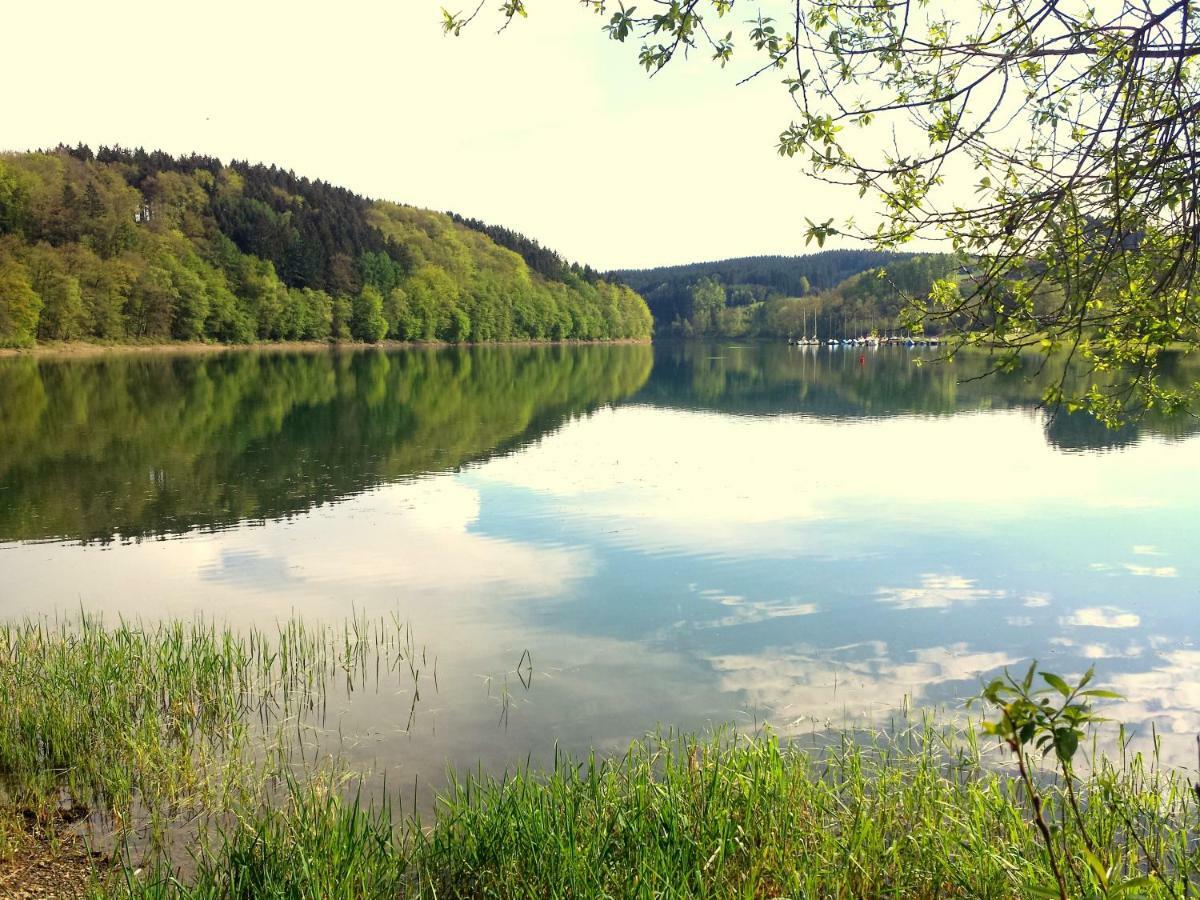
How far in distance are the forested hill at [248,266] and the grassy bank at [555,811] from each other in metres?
82.3

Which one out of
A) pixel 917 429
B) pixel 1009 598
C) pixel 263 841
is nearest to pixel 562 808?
pixel 263 841

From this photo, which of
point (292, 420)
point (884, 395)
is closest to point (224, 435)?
point (292, 420)

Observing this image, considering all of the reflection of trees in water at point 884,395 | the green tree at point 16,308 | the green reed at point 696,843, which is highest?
the green tree at point 16,308

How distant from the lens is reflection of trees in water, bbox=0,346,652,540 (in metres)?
21.4

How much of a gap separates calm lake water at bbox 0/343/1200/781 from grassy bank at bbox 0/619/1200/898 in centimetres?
128

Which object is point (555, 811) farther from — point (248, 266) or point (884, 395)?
point (248, 266)

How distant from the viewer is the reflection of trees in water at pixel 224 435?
21.4m

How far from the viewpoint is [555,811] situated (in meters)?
6.23

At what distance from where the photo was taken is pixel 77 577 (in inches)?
601

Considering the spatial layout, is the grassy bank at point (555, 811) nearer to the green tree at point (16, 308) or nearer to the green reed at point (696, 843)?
the green reed at point (696, 843)

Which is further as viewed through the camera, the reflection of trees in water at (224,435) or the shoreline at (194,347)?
the shoreline at (194,347)

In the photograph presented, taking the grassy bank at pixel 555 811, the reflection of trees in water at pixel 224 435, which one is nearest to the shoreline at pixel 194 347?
the reflection of trees in water at pixel 224 435

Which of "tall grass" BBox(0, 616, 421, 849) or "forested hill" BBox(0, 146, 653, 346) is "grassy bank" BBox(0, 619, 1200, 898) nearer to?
"tall grass" BBox(0, 616, 421, 849)

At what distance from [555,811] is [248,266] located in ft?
396
